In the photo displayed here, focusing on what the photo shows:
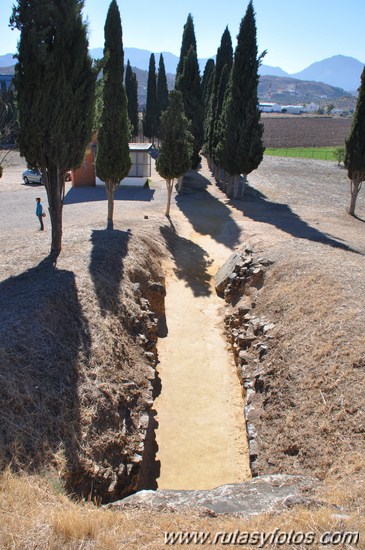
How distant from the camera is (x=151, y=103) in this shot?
183ft

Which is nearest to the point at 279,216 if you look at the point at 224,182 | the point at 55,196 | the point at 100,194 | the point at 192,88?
the point at 224,182

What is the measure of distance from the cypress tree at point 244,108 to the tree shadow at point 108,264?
14233 mm

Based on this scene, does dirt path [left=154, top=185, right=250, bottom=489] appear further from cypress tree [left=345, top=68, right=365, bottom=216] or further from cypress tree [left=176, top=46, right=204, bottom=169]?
cypress tree [left=176, top=46, right=204, bottom=169]

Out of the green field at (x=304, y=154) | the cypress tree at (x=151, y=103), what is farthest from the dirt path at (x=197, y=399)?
the green field at (x=304, y=154)

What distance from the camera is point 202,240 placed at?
2195 cm

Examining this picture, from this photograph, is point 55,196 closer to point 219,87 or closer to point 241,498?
point 241,498

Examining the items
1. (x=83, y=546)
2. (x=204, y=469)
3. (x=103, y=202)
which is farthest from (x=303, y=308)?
(x=103, y=202)

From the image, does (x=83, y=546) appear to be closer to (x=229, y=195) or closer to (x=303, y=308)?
(x=303, y=308)

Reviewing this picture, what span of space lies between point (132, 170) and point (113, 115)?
14.2 meters

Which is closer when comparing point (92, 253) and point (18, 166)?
point (92, 253)

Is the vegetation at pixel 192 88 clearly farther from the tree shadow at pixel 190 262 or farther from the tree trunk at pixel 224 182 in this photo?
the tree shadow at pixel 190 262

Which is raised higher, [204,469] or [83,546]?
[83,546]

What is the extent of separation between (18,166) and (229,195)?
2169cm

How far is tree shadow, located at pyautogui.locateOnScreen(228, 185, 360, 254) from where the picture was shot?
20.3 metres
